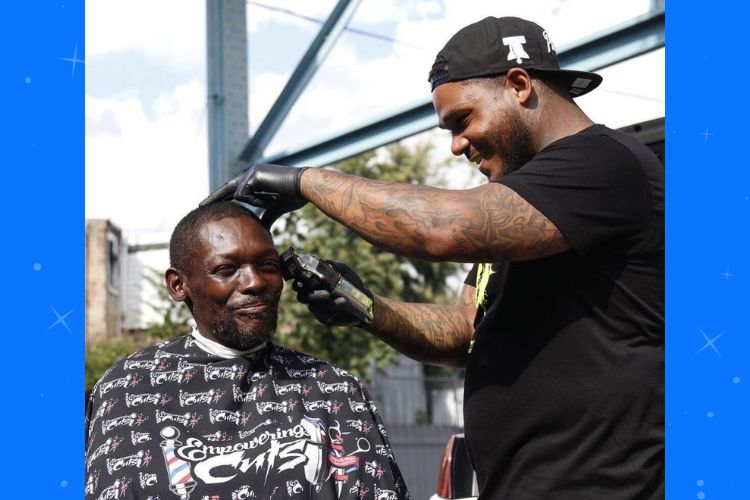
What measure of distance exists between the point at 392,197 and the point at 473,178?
13.1m

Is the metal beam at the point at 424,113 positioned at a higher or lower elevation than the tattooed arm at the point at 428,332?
higher

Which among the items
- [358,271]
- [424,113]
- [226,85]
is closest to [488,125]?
[424,113]

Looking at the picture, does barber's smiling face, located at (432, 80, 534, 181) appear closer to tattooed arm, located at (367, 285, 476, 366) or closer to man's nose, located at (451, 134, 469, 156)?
man's nose, located at (451, 134, 469, 156)

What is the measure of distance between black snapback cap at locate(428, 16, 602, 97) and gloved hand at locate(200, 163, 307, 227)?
0.39 meters

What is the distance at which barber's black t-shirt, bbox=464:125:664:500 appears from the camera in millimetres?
1960

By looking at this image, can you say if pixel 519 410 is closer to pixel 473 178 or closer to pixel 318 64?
pixel 318 64

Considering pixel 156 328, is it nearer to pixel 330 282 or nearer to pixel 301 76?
pixel 301 76

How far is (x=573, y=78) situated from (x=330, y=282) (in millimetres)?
755

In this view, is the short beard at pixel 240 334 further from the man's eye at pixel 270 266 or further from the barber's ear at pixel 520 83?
the barber's ear at pixel 520 83

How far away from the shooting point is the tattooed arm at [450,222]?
6.37 ft

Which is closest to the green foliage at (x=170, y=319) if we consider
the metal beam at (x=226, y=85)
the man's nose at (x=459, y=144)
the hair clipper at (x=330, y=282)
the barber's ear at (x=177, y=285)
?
the metal beam at (x=226, y=85)

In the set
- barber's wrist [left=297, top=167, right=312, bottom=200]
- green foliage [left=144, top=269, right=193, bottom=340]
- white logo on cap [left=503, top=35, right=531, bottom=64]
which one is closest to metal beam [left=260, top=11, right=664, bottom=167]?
white logo on cap [left=503, top=35, right=531, bottom=64]

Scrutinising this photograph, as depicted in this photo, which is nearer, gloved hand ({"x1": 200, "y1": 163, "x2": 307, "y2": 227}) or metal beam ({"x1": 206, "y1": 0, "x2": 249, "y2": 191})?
gloved hand ({"x1": 200, "y1": 163, "x2": 307, "y2": 227})

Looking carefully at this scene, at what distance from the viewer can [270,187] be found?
2311 millimetres
